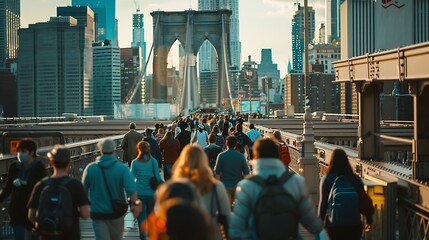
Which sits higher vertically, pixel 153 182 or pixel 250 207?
pixel 250 207

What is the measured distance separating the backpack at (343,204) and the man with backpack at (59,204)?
97.3 inches

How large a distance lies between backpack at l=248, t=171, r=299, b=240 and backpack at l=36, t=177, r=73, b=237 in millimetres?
2046

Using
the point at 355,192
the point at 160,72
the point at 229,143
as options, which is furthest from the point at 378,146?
the point at 160,72

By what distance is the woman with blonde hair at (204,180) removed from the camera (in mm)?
6562

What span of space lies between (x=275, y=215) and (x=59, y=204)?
7.43ft

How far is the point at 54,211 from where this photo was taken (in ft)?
23.5

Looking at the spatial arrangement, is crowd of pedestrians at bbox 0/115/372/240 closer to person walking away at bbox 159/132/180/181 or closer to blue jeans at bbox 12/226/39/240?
blue jeans at bbox 12/226/39/240

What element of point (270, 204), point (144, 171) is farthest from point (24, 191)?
point (270, 204)

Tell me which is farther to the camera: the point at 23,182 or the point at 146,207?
the point at 146,207

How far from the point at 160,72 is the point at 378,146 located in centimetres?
10969

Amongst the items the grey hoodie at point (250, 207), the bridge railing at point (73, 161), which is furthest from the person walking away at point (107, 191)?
the bridge railing at point (73, 161)

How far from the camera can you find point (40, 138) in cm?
1385

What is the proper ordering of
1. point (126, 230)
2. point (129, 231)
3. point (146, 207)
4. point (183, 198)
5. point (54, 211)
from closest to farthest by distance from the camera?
point (183, 198) < point (54, 211) < point (146, 207) < point (129, 231) < point (126, 230)

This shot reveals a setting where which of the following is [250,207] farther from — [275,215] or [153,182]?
[153,182]
